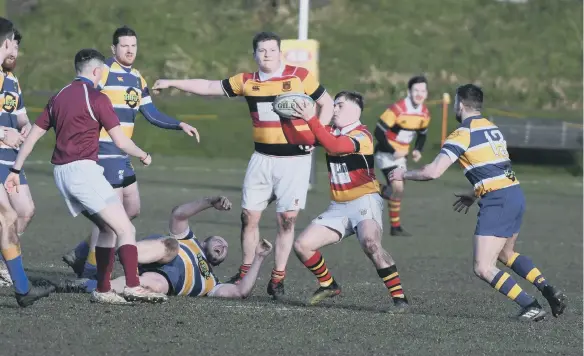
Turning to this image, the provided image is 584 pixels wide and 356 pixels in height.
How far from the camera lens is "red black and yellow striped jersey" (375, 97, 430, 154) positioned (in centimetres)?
1778

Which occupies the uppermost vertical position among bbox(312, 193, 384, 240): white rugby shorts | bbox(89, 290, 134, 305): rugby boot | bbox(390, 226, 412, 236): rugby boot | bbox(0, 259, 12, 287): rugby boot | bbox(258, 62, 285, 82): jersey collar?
bbox(258, 62, 285, 82): jersey collar

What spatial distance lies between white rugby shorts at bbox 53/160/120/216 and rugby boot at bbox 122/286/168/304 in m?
0.67

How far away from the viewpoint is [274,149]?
440 inches

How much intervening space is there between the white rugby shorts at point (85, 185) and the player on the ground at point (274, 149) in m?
1.84

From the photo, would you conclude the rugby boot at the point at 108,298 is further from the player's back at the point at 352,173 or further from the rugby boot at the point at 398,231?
the rugby boot at the point at 398,231

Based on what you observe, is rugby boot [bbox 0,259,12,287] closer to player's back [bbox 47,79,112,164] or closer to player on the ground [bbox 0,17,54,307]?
player on the ground [bbox 0,17,54,307]

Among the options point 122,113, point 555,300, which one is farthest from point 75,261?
point 555,300

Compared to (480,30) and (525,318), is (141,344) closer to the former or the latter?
(525,318)

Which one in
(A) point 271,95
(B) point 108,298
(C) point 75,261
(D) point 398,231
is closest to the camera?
(B) point 108,298

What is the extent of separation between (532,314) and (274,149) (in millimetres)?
2704

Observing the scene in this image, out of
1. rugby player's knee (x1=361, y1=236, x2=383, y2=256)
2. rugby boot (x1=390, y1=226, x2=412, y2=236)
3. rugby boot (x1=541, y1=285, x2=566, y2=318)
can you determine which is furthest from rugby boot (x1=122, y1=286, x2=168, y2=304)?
rugby boot (x1=390, y1=226, x2=412, y2=236)

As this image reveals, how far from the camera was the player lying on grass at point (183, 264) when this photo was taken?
10.3 metres

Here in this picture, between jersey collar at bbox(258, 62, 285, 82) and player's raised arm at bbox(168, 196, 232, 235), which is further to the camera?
jersey collar at bbox(258, 62, 285, 82)

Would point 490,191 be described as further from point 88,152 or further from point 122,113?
point 122,113
